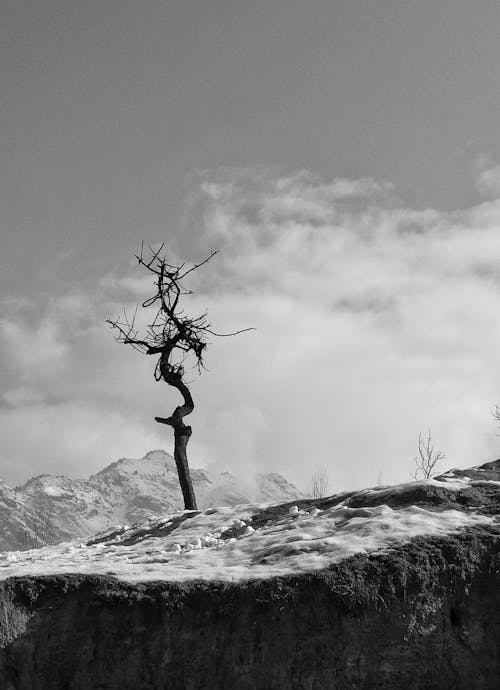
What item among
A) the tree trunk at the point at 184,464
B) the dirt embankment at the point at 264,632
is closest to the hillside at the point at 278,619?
the dirt embankment at the point at 264,632

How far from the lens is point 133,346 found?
2181 cm

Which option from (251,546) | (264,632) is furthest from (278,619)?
(251,546)

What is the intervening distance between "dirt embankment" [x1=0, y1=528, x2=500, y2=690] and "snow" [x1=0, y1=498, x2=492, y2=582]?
1.12 ft

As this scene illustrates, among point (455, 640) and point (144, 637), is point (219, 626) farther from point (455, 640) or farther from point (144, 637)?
point (455, 640)

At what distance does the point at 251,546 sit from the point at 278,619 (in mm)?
1837

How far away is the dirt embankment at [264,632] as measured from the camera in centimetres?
818

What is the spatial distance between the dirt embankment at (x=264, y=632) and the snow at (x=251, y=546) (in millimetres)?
342

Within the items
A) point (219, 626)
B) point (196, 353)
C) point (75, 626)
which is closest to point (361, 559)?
point (219, 626)

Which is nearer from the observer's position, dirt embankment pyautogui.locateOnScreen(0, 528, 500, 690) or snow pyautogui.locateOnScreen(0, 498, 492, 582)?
dirt embankment pyautogui.locateOnScreen(0, 528, 500, 690)

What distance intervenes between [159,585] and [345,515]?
125 inches

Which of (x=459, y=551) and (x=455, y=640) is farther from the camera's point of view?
(x=459, y=551)

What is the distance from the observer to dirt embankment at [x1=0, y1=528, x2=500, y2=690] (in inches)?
322

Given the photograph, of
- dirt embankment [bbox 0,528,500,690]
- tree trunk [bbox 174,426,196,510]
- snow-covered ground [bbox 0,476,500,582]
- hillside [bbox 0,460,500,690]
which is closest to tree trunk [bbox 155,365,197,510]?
tree trunk [bbox 174,426,196,510]

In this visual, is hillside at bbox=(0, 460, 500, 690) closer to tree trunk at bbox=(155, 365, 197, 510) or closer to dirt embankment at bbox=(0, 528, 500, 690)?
dirt embankment at bbox=(0, 528, 500, 690)
